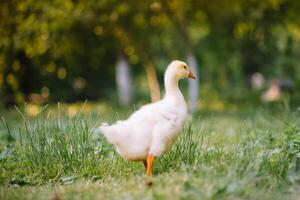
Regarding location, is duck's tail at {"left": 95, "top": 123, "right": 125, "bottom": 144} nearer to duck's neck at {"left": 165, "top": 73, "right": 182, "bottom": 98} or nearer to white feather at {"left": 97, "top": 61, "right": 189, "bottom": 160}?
white feather at {"left": 97, "top": 61, "right": 189, "bottom": 160}

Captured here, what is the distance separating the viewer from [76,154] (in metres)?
5.59

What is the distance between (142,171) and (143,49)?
1244 centimetres

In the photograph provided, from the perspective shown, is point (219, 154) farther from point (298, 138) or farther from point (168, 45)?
point (168, 45)

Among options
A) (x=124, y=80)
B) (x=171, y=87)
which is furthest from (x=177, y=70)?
(x=124, y=80)

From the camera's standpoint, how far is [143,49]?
17.6m

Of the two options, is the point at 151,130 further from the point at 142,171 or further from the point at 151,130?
the point at 142,171

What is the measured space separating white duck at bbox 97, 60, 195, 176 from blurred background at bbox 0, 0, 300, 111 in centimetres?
834

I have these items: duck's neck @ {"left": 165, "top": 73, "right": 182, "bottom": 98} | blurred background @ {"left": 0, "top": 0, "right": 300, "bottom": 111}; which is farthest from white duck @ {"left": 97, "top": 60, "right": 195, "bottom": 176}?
blurred background @ {"left": 0, "top": 0, "right": 300, "bottom": 111}

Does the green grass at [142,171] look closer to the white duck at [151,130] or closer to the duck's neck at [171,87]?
the white duck at [151,130]

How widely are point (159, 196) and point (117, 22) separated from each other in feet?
41.2

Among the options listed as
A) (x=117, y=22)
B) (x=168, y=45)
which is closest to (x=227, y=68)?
(x=168, y=45)

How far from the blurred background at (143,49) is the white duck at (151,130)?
8337mm

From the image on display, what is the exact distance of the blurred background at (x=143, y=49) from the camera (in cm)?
1458

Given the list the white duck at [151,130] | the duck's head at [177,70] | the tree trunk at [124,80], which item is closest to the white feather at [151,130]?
the white duck at [151,130]
